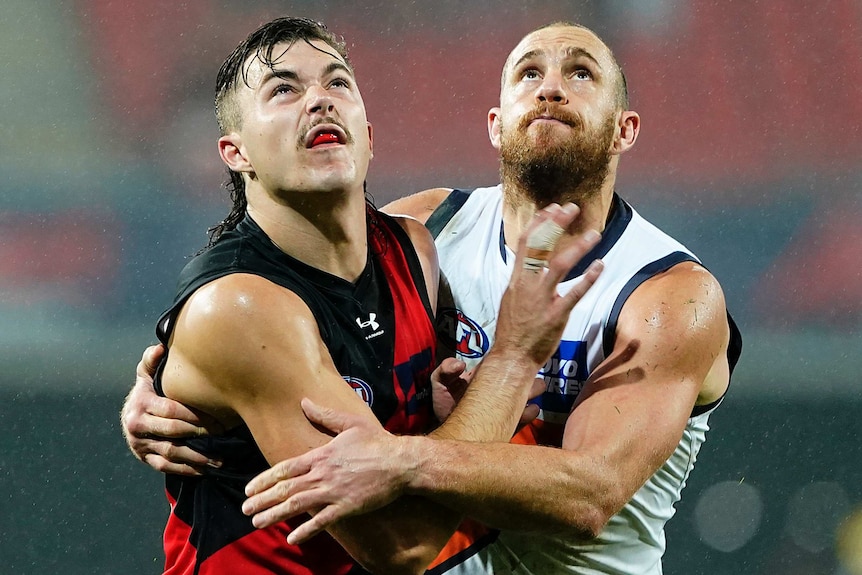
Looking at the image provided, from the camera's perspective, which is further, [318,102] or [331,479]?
[318,102]

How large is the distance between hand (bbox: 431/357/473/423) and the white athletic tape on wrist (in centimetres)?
28

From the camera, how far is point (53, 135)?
5.55 meters

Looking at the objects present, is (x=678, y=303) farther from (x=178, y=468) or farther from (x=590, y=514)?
(x=178, y=468)

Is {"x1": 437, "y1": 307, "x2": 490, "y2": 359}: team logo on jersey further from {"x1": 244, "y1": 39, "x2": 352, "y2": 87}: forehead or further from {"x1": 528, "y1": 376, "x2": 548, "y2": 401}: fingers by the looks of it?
{"x1": 244, "y1": 39, "x2": 352, "y2": 87}: forehead

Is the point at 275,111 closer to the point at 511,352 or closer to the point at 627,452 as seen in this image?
the point at 511,352

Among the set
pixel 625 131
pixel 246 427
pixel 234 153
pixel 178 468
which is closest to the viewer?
pixel 246 427

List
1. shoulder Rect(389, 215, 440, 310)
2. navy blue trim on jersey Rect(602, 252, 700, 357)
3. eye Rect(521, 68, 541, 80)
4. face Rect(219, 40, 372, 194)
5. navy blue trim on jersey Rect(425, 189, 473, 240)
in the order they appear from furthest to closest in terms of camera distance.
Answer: navy blue trim on jersey Rect(425, 189, 473, 240)
eye Rect(521, 68, 541, 80)
shoulder Rect(389, 215, 440, 310)
navy blue trim on jersey Rect(602, 252, 700, 357)
face Rect(219, 40, 372, 194)

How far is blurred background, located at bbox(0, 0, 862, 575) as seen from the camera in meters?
4.76

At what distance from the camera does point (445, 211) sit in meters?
3.07

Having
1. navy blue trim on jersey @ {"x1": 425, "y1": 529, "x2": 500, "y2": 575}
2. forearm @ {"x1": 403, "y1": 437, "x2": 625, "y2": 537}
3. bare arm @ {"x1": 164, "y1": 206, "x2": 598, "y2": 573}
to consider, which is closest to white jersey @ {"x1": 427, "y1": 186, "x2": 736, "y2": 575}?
navy blue trim on jersey @ {"x1": 425, "y1": 529, "x2": 500, "y2": 575}

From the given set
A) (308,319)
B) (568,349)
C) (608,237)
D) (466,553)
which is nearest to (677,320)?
(568,349)

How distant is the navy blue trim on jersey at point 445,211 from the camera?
3006mm

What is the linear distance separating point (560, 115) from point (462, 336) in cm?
62

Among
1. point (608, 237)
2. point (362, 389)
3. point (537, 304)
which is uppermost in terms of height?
point (608, 237)
